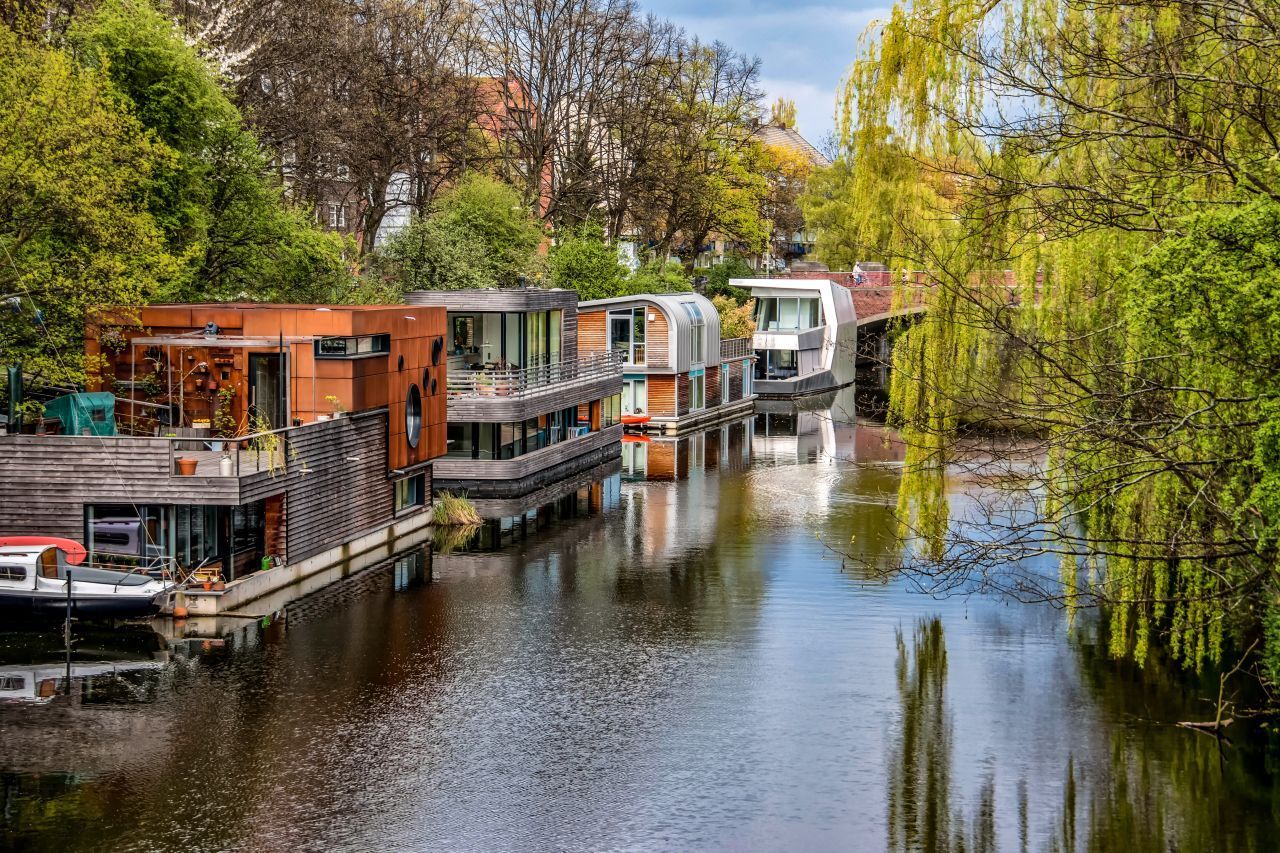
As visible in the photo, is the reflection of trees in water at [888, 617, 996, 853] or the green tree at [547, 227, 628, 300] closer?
the reflection of trees in water at [888, 617, 996, 853]

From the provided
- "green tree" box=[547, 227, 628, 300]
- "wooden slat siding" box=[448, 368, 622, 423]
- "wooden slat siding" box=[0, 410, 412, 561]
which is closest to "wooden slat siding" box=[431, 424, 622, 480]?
"wooden slat siding" box=[448, 368, 622, 423]

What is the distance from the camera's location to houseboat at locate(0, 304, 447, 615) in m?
29.7

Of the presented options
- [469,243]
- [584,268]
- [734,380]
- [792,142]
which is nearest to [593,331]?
[469,243]

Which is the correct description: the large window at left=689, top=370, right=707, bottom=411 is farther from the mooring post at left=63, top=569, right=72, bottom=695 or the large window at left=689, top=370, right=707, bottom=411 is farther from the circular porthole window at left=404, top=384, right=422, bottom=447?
the mooring post at left=63, top=569, right=72, bottom=695

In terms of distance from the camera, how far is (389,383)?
1471 inches

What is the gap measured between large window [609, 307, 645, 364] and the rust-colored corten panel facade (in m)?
28.9

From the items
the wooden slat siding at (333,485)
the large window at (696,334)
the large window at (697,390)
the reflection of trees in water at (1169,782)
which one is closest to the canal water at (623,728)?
the reflection of trees in water at (1169,782)

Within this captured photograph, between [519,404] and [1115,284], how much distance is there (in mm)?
23776

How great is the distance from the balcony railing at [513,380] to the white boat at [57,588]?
16.7 m

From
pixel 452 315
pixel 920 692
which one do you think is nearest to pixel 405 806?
pixel 920 692

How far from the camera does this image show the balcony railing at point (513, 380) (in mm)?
44938

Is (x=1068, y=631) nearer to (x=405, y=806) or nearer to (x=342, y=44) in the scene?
(x=405, y=806)

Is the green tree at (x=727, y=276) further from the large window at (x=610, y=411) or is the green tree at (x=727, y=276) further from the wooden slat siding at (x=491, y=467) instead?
the wooden slat siding at (x=491, y=467)

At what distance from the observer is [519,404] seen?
44.8m
